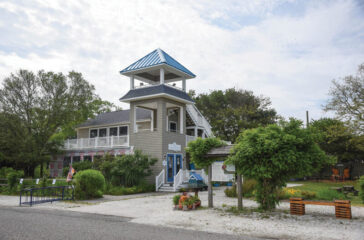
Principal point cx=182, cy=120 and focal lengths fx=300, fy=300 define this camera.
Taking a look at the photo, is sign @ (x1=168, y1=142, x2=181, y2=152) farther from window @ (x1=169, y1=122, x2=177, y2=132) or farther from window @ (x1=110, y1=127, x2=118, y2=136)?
window @ (x1=110, y1=127, x2=118, y2=136)

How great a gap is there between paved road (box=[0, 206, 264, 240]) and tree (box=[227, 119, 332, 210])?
3.61 m

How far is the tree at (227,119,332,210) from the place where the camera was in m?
10.3

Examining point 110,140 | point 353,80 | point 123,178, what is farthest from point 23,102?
point 353,80

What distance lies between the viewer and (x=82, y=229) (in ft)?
27.7

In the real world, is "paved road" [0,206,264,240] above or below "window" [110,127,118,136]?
below

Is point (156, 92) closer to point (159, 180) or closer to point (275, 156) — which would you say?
point (159, 180)

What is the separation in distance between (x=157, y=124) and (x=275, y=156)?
1371cm

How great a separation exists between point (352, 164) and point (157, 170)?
18.6 m

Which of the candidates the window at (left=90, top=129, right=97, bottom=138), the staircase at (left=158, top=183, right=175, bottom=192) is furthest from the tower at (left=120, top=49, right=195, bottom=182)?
the window at (left=90, top=129, right=97, bottom=138)

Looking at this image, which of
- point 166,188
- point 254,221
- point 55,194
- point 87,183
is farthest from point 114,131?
point 254,221

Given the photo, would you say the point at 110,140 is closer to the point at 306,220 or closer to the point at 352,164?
the point at 306,220

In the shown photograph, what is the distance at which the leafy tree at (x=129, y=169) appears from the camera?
20297 mm

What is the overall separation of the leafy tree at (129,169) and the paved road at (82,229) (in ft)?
31.3

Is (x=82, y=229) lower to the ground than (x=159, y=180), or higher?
lower
